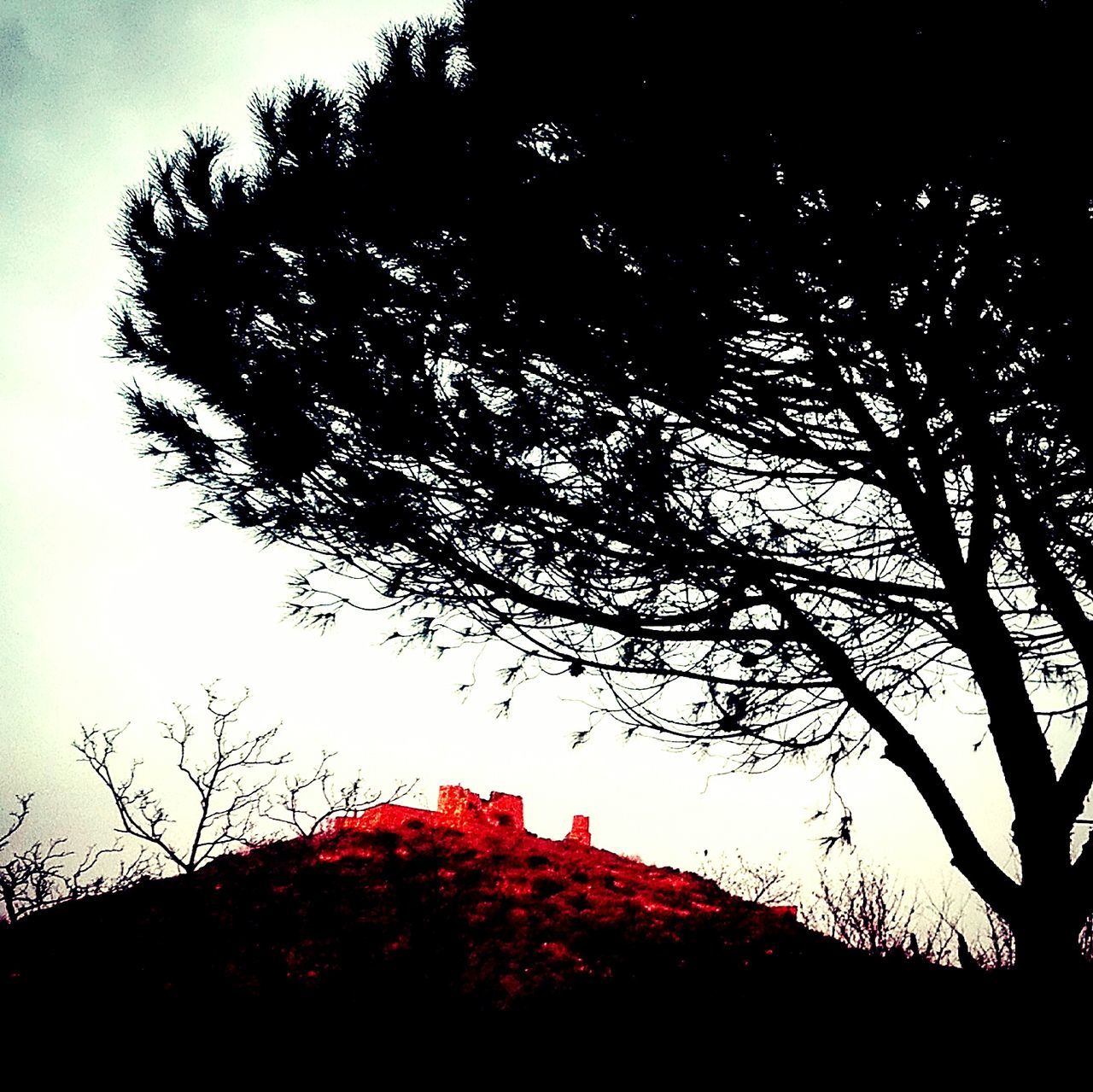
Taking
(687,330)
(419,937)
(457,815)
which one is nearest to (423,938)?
(419,937)

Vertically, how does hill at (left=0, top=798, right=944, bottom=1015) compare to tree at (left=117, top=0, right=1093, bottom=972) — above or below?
below

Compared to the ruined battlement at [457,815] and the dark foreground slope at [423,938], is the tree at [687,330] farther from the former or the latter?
the ruined battlement at [457,815]

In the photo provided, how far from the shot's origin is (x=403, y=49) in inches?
166

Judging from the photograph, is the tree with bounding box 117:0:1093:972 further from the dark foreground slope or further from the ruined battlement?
the ruined battlement

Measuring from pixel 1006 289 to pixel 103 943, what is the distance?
30.7 ft

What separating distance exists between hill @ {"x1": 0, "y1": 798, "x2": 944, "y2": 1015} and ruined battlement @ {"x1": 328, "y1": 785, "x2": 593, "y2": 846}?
0.88m

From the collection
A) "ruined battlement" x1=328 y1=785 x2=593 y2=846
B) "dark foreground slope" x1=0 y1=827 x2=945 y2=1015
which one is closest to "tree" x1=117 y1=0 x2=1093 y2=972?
"dark foreground slope" x1=0 y1=827 x2=945 y2=1015

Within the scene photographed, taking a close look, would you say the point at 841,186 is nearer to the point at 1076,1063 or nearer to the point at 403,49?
the point at 403,49

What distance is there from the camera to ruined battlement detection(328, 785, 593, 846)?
1175cm

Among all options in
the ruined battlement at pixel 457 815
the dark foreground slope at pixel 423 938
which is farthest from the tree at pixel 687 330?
the ruined battlement at pixel 457 815

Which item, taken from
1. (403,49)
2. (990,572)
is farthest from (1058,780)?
(403,49)

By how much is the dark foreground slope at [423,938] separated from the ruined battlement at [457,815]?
940 millimetres

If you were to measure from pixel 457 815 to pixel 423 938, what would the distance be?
493cm

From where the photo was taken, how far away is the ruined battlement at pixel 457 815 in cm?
1175
